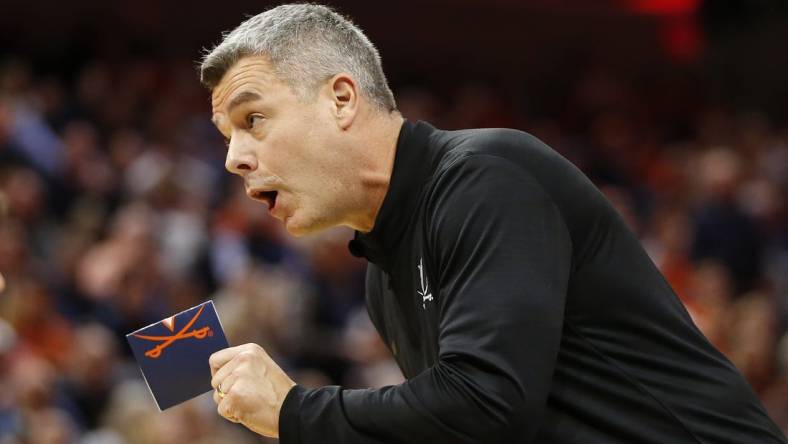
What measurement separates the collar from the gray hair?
0.11m

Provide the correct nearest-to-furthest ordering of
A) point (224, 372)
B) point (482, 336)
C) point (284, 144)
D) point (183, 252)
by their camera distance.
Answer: point (482, 336), point (224, 372), point (284, 144), point (183, 252)

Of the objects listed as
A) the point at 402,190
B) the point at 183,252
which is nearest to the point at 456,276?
the point at 402,190

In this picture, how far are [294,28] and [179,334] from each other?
64 cm

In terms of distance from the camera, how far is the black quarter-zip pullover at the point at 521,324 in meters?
1.92

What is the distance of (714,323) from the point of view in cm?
770

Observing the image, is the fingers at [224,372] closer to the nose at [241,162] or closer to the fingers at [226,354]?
the fingers at [226,354]

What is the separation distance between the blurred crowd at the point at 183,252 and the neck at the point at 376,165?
3.17 m

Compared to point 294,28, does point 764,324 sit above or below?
below

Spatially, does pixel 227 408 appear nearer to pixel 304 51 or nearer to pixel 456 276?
pixel 456 276

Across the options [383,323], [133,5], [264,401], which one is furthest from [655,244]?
[264,401]

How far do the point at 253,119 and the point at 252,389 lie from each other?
0.54m

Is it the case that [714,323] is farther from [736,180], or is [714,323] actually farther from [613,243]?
[613,243]

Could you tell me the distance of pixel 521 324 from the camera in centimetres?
192

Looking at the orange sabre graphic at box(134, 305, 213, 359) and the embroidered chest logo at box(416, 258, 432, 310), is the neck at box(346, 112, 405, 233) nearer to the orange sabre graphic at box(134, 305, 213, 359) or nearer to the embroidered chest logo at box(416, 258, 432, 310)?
the embroidered chest logo at box(416, 258, 432, 310)
